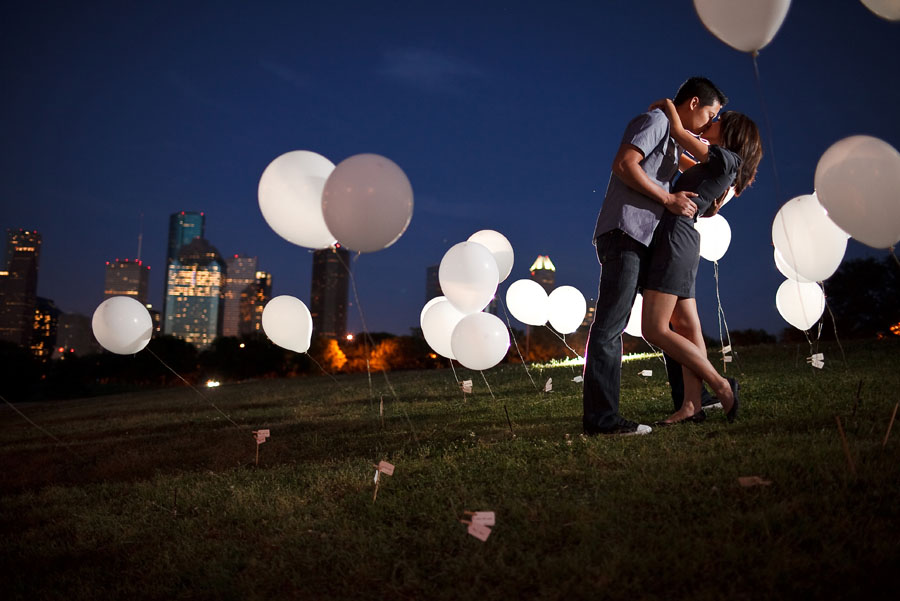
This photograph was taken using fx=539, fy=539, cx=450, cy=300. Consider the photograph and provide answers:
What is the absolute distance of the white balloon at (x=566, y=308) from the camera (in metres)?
8.16

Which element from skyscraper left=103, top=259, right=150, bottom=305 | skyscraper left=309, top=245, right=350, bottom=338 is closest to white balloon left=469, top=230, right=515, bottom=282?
skyscraper left=103, top=259, right=150, bottom=305

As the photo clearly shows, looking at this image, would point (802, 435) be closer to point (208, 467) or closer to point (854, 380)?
point (854, 380)

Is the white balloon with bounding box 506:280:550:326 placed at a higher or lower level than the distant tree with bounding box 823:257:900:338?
lower

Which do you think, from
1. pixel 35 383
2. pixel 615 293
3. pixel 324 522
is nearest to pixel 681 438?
pixel 615 293

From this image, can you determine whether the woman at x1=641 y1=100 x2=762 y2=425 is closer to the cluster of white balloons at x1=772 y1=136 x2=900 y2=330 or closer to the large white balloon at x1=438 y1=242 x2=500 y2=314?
the cluster of white balloons at x1=772 y1=136 x2=900 y2=330

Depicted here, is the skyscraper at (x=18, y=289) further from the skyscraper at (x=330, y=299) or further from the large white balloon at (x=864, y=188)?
the large white balloon at (x=864, y=188)

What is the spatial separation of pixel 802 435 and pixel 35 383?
53362 millimetres

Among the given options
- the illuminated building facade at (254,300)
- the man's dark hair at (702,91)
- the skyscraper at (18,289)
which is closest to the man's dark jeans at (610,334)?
the man's dark hair at (702,91)

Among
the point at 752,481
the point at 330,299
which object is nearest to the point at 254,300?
the point at 330,299

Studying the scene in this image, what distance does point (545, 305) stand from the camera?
8.16 metres

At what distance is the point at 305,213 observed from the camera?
13.8 feet

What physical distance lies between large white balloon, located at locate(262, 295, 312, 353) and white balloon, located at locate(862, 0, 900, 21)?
6.01 meters

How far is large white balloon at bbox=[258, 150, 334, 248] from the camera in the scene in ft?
13.8

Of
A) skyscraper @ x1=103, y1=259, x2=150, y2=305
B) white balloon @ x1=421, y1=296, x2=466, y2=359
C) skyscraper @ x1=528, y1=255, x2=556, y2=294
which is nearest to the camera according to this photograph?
white balloon @ x1=421, y1=296, x2=466, y2=359
